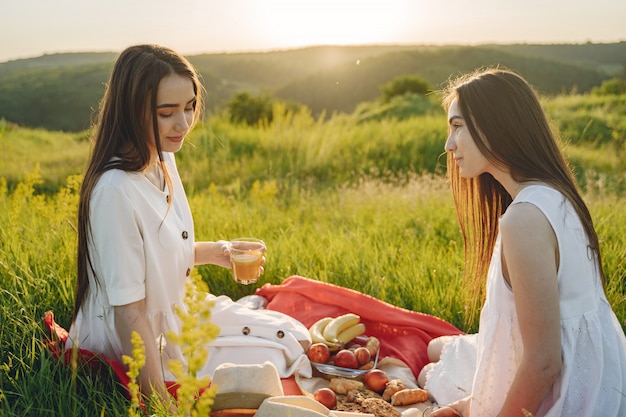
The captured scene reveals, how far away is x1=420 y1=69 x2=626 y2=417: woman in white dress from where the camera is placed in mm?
2312

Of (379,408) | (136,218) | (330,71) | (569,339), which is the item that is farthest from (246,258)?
(330,71)

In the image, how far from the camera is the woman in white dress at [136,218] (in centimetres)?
277

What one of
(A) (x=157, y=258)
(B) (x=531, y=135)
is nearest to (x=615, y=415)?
(B) (x=531, y=135)

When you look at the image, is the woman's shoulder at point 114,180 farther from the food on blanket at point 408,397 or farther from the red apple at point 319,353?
the food on blanket at point 408,397

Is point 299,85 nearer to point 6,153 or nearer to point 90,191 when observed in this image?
point 6,153

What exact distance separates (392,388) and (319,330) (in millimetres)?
650

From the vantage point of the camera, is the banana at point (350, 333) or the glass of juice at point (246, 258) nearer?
the glass of juice at point (246, 258)

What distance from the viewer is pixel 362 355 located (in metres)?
3.53

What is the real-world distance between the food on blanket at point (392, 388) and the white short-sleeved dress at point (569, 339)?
0.64 metres

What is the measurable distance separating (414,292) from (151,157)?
2.10 m

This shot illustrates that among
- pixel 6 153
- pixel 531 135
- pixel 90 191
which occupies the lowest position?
pixel 6 153

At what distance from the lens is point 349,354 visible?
137 inches

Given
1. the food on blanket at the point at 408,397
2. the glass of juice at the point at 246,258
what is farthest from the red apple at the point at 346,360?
the glass of juice at the point at 246,258

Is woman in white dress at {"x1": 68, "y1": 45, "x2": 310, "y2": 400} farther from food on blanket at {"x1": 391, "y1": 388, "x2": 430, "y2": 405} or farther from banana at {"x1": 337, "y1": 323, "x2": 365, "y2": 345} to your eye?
food on blanket at {"x1": 391, "y1": 388, "x2": 430, "y2": 405}
